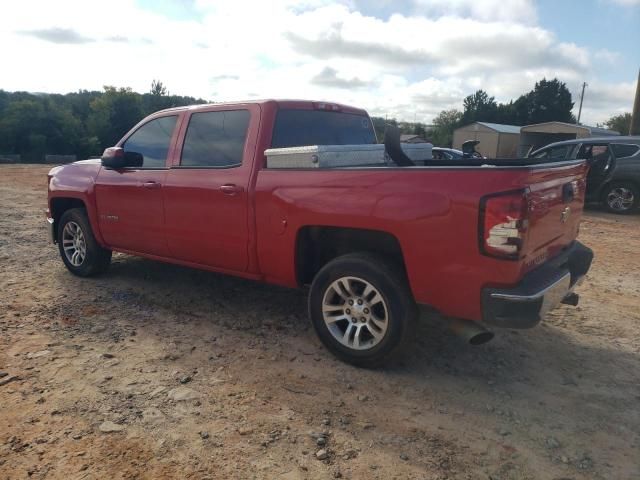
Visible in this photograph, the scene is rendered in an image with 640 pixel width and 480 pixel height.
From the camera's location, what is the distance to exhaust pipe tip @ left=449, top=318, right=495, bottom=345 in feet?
10.4

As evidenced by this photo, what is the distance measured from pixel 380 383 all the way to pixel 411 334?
39 cm

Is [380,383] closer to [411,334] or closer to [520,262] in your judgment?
[411,334]

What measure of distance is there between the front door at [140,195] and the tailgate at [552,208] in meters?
3.15

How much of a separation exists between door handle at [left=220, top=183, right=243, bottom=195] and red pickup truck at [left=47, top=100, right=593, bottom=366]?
0.01m

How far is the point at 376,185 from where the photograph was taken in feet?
10.6

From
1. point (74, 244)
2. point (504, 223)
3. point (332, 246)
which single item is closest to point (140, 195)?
point (74, 244)

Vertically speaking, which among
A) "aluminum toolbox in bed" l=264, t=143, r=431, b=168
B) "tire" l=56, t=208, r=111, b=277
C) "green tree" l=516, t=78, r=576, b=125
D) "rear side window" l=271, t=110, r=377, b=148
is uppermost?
"green tree" l=516, t=78, r=576, b=125

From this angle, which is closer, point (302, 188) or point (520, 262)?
point (520, 262)

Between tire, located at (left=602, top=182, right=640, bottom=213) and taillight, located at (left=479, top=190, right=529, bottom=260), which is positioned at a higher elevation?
taillight, located at (left=479, top=190, right=529, bottom=260)

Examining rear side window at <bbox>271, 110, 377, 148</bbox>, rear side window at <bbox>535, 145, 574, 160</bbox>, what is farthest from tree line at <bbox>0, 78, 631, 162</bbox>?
rear side window at <bbox>271, 110, 377, 148</bbox>

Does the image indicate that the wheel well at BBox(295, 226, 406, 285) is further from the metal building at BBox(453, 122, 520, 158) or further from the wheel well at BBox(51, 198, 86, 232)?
the metal building at BBox(453, 122, 520, 158)

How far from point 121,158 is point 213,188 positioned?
1323 millimetres

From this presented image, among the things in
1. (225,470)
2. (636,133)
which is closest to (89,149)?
(636,133)

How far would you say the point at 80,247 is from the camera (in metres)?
5.68
